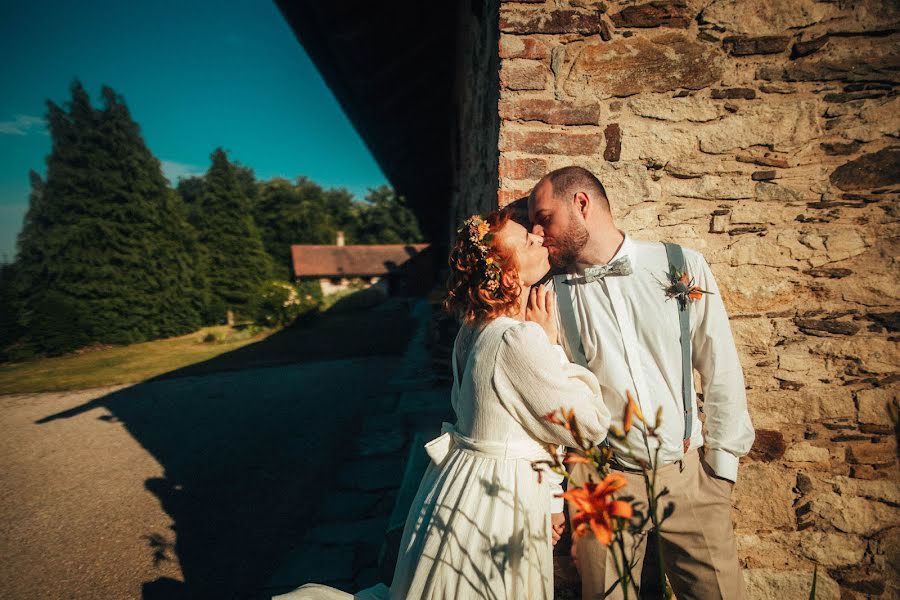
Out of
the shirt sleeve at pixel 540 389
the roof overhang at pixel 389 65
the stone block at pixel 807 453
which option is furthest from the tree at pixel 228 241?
the stone block at pixel 807 453

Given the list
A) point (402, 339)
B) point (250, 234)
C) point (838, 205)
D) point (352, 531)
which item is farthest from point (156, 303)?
point (838, 205)

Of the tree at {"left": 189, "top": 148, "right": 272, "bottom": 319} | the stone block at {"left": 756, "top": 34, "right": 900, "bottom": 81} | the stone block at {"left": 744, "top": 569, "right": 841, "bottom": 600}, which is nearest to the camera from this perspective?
the stone block at {"left": 756, "top": 34, "right": 900, "bottom": 81}

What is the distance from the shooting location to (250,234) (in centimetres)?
2188

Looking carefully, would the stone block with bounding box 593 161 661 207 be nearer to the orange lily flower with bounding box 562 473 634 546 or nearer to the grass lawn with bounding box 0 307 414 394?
the orange lily flower with bounding box 562 473 634 546

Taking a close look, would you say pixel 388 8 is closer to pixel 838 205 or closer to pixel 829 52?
pixel 829 52

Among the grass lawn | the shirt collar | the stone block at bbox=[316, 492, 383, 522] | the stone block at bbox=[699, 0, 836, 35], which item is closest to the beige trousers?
the shirt collar

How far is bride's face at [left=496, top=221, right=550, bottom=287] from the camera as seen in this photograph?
5.05 ft

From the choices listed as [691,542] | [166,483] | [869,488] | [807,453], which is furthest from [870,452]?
[166,483]

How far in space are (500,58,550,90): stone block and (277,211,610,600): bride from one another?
0.82 metres

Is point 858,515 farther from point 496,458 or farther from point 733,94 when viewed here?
point 733,94

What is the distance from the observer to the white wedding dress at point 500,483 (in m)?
1.29

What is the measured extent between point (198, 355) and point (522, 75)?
43.6ft

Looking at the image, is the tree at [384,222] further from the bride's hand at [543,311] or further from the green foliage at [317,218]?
the bride's hand at [543,311]

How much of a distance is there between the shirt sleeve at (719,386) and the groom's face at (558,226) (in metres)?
0.53
